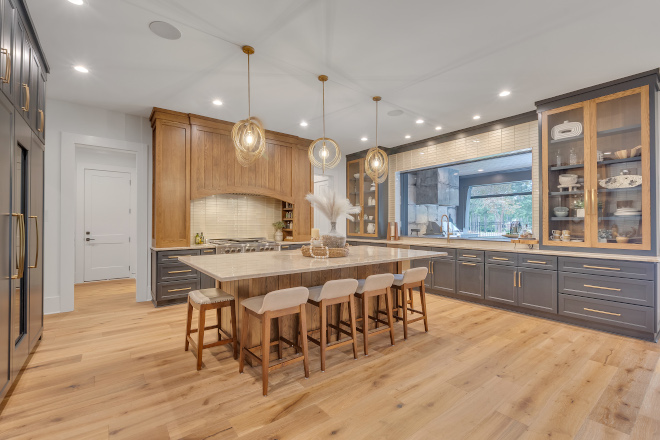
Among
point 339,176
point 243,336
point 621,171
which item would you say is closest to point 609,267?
point 621,171

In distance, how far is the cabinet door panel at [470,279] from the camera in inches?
186

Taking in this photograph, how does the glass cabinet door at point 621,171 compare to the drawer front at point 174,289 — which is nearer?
the glass cabinet door at point 621,171

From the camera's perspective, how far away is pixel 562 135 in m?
4.14

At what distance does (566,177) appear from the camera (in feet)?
13.6

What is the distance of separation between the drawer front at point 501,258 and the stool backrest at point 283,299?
3.29 meters

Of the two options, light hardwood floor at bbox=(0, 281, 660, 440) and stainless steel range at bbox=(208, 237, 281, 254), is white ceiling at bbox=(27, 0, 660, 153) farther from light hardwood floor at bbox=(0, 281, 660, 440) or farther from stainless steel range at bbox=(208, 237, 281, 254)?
light hardwood floor at bbox=(0, 281, 660, 440)

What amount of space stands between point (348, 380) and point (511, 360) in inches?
60.1

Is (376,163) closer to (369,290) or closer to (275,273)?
(369,290)

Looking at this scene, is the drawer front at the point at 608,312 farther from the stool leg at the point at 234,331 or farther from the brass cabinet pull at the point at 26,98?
the brass cabinet pull at the point at 26,98

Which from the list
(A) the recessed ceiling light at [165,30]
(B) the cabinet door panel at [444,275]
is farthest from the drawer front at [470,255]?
(A) the recessed ceiling light at [165,30]

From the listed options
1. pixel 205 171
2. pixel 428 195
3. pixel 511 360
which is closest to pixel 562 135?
pixel 428 195

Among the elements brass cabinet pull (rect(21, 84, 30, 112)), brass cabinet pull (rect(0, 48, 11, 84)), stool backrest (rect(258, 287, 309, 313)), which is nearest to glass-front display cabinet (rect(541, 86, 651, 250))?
stool backrest (rect(258, 287, 309, 313))

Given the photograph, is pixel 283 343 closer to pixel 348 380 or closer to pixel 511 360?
pixel 348 380

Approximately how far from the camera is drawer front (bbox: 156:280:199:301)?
453 centimetres
